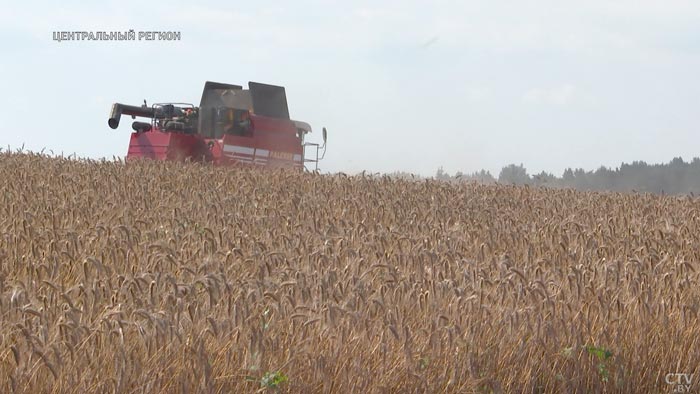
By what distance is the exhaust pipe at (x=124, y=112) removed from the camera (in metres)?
21.5

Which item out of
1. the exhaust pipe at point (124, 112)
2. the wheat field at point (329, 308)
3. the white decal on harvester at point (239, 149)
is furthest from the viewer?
the exhaust pipe at point (124, 112)

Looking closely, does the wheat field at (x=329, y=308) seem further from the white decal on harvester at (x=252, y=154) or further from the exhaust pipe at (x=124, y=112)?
the exhaust pipe at (x=124, y=112)

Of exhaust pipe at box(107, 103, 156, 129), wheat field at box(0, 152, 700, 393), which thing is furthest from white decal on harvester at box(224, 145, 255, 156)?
wheat field at box(0, 152, 700, 393)

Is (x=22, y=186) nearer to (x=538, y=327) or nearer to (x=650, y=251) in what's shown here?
(x=650, y=251)

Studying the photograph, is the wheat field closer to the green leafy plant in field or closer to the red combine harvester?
the green leafy plant in field

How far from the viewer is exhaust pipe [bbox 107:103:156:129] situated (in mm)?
21484

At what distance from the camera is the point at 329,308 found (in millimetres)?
4996

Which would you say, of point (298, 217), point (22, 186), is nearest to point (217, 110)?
point (22, 186)

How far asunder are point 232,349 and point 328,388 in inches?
17.1

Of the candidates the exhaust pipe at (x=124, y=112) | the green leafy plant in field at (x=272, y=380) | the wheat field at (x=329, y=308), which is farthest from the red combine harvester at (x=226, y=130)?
the green leafy plant in field at (x=272, y=380)

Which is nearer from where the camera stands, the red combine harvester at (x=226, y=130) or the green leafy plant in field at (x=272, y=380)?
the green leafy plant in field at (x=272, y=380)

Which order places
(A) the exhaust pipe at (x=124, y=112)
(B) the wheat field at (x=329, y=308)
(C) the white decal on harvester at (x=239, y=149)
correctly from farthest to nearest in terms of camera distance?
(A) the exhaust pipe at (x=124, y=112) < (C) the white decal on harvester at (x=239, y=149) < (B) the wheat field at (x=329, y=308)

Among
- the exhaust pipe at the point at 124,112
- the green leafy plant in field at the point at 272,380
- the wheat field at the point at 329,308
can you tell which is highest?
the exhaust pipe at the point at 124,112

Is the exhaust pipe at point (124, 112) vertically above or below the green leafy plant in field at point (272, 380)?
above
